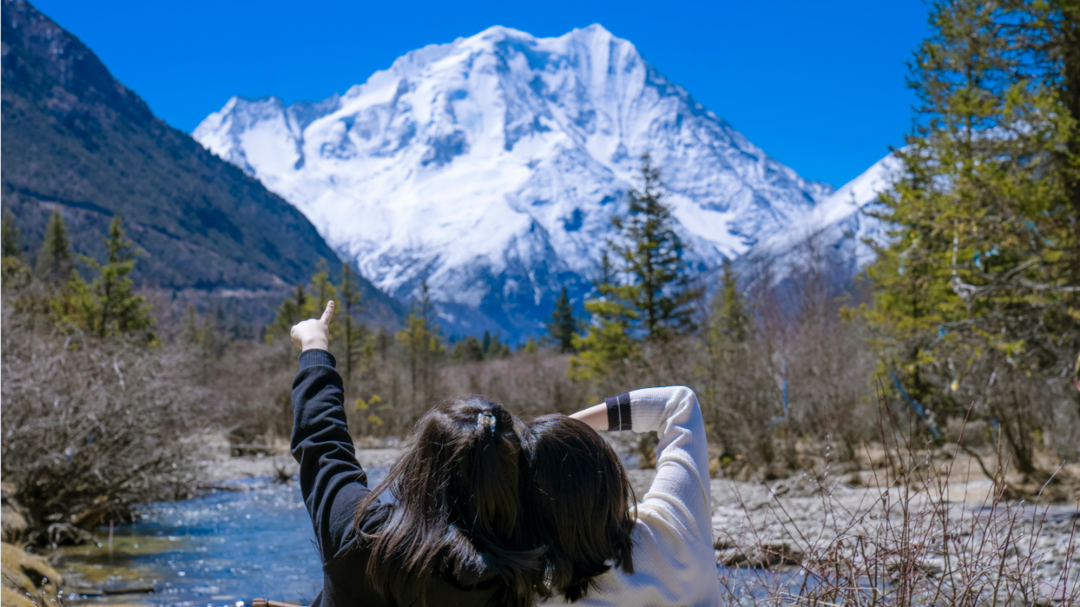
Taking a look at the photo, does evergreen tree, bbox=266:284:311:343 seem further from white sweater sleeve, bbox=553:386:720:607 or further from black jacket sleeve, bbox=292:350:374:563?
white sweater sleeve, bbox=553:386:720:607

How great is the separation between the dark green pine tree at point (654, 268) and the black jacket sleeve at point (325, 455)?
25.9 metres

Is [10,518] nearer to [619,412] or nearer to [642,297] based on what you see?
[619,412]

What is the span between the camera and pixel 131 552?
10406 millimetres

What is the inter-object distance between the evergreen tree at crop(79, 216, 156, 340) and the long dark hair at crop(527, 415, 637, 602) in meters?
32.8

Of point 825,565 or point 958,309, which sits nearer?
point 825,565

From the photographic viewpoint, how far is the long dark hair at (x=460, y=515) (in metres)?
1.45

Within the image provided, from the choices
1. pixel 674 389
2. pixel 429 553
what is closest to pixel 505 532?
pixel 429 553

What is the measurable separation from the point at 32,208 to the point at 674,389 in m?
169

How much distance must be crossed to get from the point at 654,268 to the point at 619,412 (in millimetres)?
27074

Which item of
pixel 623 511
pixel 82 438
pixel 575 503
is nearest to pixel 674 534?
pixel 623 511

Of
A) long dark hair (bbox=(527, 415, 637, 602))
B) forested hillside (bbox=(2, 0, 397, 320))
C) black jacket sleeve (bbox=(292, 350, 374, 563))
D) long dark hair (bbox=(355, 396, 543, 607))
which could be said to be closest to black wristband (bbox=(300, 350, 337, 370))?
black jacket sleeve (bbox=(292, 350, 374, 563))

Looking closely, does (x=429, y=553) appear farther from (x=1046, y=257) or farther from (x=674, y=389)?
(x=1046, y=257)

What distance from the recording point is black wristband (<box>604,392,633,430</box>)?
1.88 metres

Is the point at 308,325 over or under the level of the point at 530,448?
over
